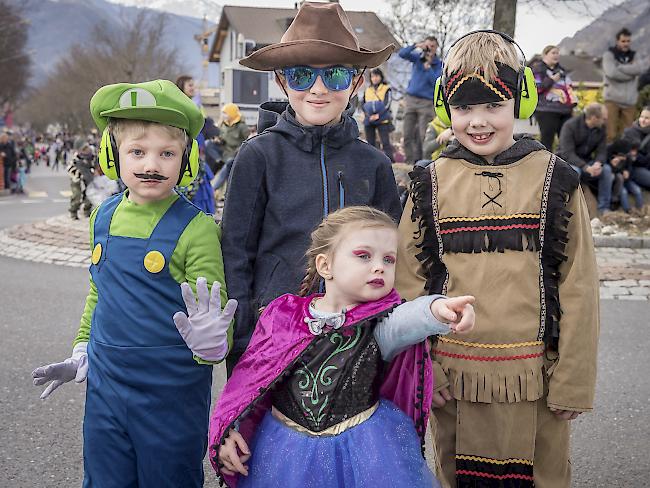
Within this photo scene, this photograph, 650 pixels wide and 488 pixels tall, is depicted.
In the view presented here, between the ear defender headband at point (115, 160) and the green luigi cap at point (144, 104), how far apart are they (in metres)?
0.08

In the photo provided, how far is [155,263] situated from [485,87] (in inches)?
47.1

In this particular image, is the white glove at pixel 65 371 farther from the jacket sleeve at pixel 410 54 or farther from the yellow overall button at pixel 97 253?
the jacket sleeve at pixel 410 54

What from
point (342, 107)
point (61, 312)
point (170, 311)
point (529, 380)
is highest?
point (342, 107)

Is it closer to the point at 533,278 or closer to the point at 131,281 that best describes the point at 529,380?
the point at 533,278

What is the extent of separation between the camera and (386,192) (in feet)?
8.86

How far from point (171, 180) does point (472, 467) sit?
1.38 metres

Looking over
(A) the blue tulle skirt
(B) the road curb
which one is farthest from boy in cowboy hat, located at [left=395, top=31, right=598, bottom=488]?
(B) the road curb

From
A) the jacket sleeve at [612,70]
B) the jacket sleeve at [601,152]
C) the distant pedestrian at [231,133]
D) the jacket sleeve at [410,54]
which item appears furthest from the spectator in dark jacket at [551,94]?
the distant pedestrian at [231,133]

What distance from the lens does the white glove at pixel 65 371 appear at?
249 cm

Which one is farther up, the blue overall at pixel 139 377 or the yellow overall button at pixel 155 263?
the yellow overall button at pixel 155 263

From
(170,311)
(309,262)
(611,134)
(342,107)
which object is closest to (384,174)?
(342,107)

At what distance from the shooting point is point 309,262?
240 cm

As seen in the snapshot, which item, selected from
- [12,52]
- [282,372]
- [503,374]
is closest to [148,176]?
[282,372]

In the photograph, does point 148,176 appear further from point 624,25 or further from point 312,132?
point 624,25
